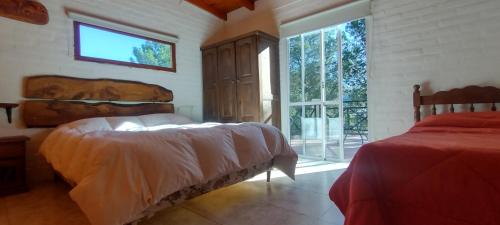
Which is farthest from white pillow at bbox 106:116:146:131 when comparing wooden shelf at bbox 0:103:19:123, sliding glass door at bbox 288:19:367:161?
sliding glass door at bbox 288:19:367:161

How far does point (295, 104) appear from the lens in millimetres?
3881

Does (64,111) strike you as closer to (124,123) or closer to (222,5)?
(124,123)

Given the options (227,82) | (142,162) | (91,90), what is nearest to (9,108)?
(91,90)

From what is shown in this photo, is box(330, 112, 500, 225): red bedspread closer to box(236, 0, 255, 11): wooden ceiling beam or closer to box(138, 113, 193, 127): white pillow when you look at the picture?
box(138, 113, 193, 127): white pillow

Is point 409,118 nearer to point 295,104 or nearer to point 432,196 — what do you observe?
point 295,104

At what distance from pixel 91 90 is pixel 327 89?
10.2 feet

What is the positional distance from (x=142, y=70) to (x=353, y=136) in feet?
11.5

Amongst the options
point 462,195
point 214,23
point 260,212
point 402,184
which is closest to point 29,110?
point 260,212

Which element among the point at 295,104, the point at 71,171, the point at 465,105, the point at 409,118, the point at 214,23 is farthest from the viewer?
the point at 214,23

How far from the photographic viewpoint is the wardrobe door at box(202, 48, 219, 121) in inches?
167

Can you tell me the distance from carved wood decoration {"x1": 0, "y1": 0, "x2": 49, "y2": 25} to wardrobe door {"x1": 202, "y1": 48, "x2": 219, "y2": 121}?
2.19m

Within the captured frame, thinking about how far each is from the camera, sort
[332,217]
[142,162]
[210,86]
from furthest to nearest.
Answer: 1. [210,86]
2. [332,217]
3. [142,162]

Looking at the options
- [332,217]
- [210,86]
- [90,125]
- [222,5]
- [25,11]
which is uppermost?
[222,5]

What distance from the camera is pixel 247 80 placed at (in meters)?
3.78
